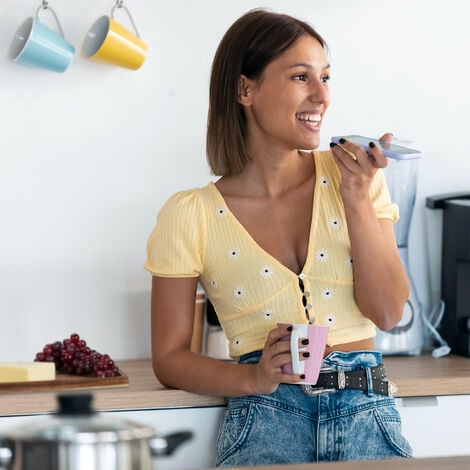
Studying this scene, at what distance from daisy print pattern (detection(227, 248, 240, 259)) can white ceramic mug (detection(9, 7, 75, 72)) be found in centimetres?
69

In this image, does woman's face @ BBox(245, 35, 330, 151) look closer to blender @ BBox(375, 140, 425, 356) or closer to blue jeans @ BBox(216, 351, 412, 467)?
blue jeans @ BBox(216, 351, 412, 467)

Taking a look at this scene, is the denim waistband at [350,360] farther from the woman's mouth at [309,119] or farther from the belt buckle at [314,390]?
the woman's mouth at [309,119]

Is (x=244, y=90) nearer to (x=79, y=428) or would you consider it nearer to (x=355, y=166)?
(x=355, y=166)

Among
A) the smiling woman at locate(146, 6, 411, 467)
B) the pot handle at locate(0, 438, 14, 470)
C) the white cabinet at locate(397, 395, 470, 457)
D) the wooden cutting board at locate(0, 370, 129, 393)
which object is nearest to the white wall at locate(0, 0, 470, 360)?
the wooden cutting board at locate(0, 370, 129, 393)

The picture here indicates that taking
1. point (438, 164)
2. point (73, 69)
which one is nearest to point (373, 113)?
point (438, 164)

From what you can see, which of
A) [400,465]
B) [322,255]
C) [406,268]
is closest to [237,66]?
[322,255]

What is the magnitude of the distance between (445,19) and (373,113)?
31cm

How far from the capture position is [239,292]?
1966 mm

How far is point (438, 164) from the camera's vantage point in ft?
8.93

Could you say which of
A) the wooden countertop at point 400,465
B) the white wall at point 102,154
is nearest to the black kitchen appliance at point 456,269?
the white wall at point 102,154

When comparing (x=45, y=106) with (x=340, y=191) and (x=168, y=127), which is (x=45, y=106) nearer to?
(x=168, y=127)

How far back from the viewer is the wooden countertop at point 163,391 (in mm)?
2010

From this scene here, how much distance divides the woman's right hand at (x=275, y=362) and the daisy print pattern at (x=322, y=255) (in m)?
0.23

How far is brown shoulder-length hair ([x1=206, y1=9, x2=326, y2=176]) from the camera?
6.44ft
